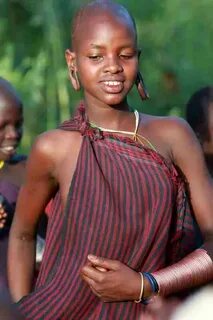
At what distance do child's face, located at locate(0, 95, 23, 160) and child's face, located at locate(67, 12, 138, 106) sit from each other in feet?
5.99

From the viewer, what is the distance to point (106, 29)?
2.90 meters

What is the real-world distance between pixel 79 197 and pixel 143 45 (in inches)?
242

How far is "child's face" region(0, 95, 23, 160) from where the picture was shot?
15.6 ft

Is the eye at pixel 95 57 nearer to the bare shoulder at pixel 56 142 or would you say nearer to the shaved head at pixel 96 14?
the shaved head at pixel 96 14

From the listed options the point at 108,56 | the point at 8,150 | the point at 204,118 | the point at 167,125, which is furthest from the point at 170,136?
the point at 204,118

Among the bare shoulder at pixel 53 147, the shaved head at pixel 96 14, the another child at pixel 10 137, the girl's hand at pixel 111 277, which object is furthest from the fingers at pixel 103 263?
the another child at pixel 10 137

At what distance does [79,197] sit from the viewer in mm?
2861

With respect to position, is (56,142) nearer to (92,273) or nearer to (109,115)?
(109,115)

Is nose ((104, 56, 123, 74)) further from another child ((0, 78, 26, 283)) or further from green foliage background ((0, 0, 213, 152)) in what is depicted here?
green foliage background ((0, 0, 213, 152))

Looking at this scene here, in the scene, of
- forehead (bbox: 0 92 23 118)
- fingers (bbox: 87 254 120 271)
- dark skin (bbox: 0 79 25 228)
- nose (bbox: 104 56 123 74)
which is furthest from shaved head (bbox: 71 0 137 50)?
forehead (bbox: 0 92 23 118)

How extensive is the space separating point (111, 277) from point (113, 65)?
2.03ft

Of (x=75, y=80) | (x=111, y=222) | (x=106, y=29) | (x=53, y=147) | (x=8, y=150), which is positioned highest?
(x=106, y=29)

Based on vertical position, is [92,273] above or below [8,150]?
above

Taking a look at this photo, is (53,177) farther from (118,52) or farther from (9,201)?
(9,201)
